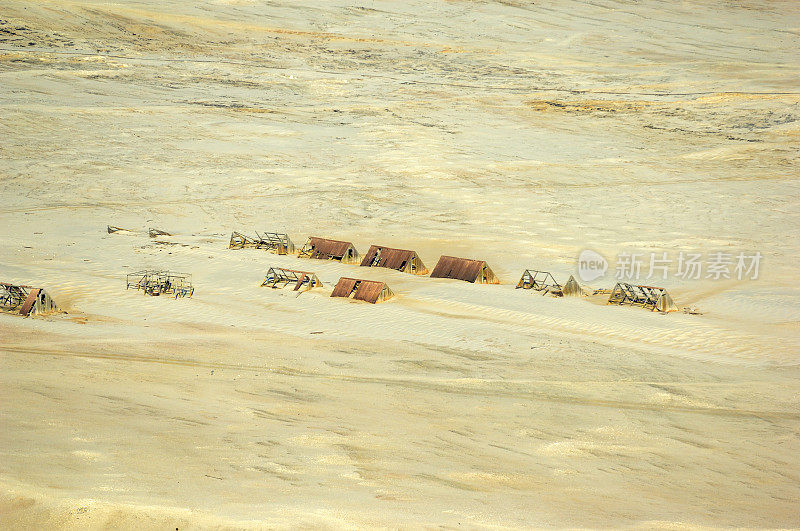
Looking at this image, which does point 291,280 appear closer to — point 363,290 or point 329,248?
point 363,290

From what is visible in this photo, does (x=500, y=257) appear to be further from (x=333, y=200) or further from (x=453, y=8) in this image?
(x=453, y=8)

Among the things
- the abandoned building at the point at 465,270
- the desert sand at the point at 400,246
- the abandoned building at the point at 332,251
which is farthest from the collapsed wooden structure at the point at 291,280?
the abandoned building at the point at 465,270

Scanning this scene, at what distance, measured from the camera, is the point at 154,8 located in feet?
178

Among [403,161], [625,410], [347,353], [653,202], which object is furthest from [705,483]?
[403,161]

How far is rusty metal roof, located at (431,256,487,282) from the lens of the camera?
2398 cm

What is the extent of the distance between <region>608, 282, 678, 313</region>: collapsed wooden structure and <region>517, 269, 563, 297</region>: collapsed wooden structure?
1.48 meters

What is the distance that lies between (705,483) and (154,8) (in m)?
52.2

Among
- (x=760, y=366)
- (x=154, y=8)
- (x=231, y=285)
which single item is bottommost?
(x=231, y=285)

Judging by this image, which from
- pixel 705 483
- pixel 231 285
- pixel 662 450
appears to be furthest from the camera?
pixel 231 285

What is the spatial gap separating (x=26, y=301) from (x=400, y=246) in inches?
503

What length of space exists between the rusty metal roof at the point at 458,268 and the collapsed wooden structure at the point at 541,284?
1324 mm

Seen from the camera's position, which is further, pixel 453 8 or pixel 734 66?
pixel 453 8

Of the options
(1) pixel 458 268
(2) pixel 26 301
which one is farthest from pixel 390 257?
(2) pixel 26 301

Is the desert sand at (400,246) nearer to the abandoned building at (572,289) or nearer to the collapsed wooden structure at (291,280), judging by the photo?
the collapsed wooden structure at (291,280)
